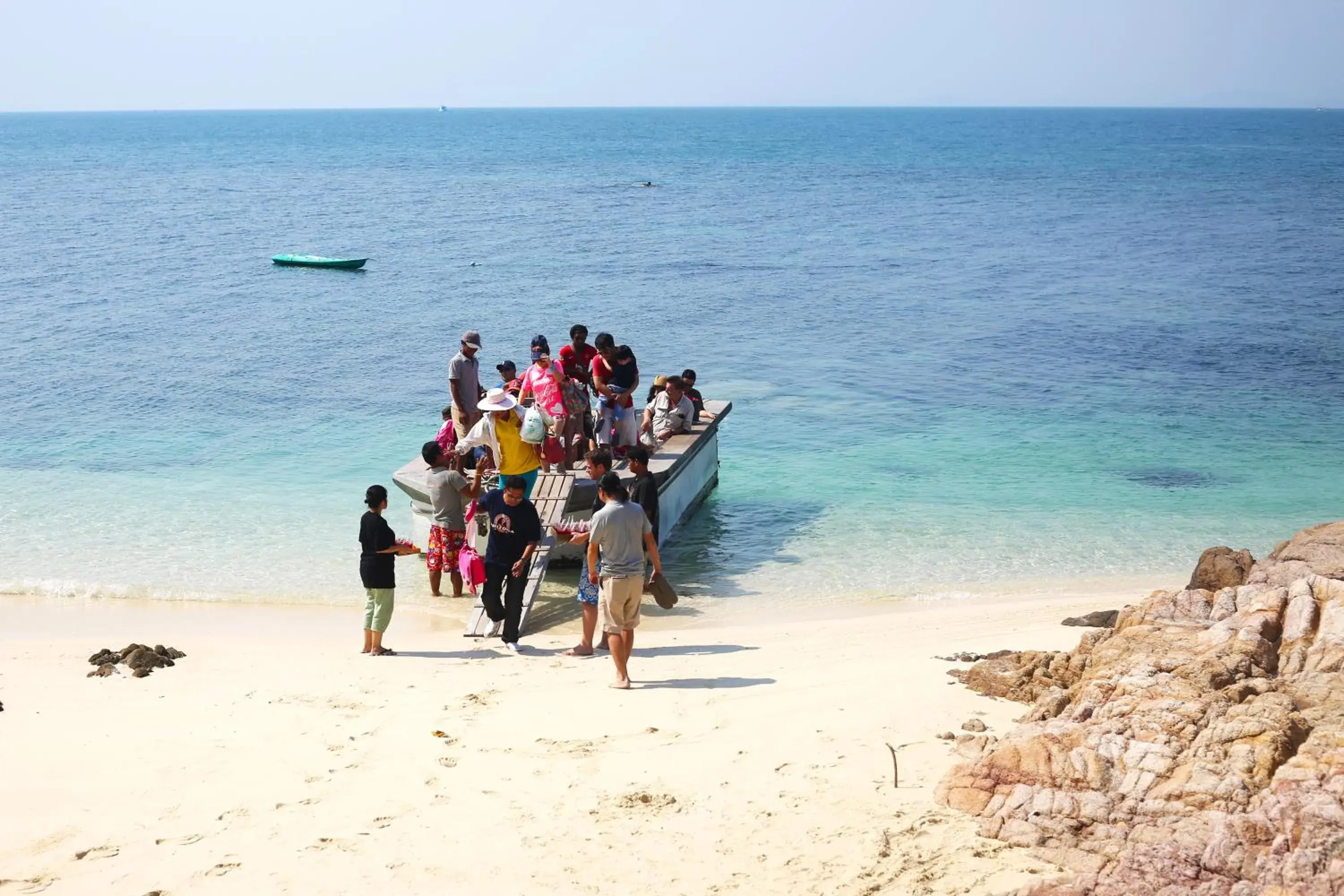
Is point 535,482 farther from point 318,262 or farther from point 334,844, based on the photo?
point 318,262

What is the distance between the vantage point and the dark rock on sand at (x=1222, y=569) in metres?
9.73

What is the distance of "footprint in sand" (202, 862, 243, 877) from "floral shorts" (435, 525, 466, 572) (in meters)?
5.46

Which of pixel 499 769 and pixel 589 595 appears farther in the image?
pixel 589 595

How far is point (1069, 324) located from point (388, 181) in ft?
194

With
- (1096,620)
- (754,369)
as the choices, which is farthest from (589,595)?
(754,369)

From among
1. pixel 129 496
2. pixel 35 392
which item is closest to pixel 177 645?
pixel 129 496

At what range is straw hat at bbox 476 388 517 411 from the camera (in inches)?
432

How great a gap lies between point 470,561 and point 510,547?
4.73 feet

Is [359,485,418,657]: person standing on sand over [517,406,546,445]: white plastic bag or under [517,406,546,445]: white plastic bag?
under

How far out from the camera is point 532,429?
11055 mm

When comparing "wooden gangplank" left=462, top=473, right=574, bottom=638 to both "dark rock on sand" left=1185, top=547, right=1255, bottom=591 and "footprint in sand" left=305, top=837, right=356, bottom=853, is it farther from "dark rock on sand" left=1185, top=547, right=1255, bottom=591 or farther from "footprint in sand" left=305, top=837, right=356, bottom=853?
"dark rock on sand" left=1185, top=547, right=1255, bottom=591

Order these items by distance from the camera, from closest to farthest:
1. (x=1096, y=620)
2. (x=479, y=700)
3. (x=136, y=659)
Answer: (x=479, y=700), (x=136, y=659), (x=1096, y=620)

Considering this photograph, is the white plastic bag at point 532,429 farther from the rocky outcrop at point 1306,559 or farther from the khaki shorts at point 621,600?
the rocky outcrop at point 1306,559

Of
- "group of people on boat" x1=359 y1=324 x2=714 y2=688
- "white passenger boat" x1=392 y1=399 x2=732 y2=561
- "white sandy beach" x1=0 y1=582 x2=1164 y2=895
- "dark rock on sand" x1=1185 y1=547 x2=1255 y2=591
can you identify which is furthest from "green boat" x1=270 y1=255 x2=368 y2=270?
"dark rock on sand" x1=1185 y1=547 x2=1255 y2=591
